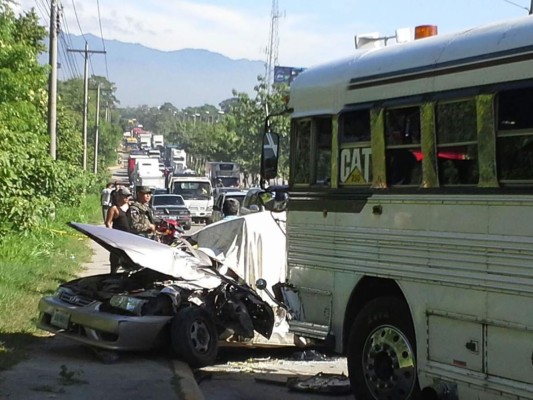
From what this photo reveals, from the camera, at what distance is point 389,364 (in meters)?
8.45

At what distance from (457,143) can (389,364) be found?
2010 millimetres

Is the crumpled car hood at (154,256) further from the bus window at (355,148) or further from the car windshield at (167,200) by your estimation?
the car windshield at (167,200)

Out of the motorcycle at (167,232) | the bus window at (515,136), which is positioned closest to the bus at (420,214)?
the bus window at (515,136)

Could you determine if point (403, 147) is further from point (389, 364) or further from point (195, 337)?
point (195, 337)

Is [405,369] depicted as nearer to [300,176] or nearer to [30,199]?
[300,176]

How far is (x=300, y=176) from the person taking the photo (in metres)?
9.84

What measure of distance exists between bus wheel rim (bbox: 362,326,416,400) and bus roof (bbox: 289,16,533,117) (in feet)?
6.53

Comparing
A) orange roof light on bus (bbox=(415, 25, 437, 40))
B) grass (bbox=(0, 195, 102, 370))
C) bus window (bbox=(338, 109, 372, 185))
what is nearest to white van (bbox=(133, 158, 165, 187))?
grass (bbox=(0, 195, 102, 370))

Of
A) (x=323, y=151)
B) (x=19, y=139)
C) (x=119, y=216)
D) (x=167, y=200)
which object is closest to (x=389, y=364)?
(x=323, y=151)

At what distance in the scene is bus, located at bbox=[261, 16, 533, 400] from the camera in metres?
7.00

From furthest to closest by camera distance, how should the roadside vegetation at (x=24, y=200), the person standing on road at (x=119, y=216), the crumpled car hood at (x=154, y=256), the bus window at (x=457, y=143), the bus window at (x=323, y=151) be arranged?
the roadside vegetation at (x=24, y=200)
the person standing on road at (x=119, y=216)
the crumpled car hood at (x=154, y=256)
the bus window at (x=323, y=151)
the bus window at (x=457, y=143)

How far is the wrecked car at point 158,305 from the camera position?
10.6 meters

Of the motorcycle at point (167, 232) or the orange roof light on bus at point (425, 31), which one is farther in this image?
the motorcycle at point (167, 232)

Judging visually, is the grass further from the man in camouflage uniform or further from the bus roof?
the bus roof
